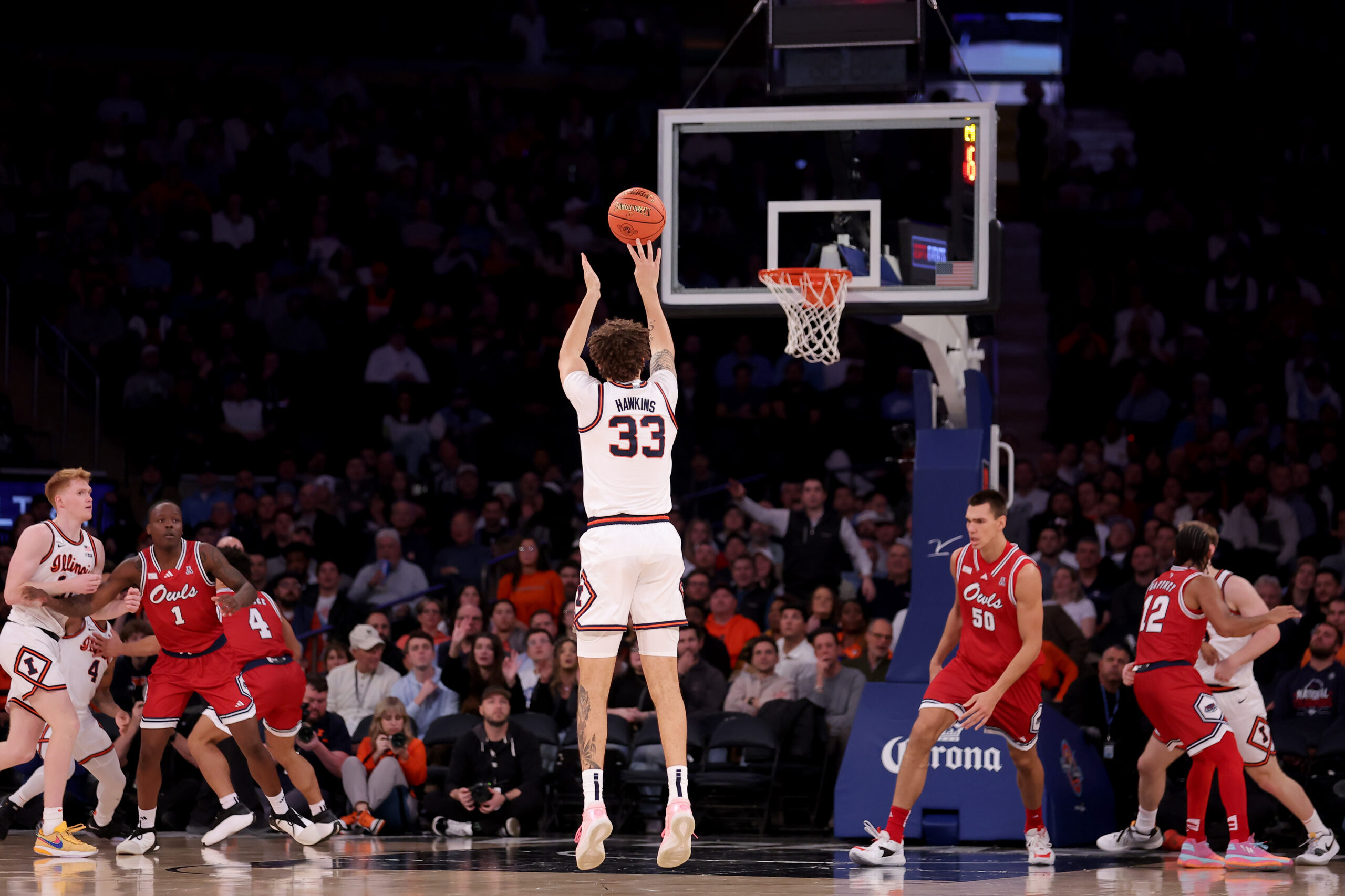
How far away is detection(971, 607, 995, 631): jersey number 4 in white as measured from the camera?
9.70 m

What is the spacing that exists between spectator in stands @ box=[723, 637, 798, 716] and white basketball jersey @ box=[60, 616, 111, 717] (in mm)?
4717

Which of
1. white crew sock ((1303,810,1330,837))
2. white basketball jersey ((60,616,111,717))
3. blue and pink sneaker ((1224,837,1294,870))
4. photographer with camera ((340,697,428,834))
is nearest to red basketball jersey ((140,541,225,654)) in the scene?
white basketball jersey ((60,616,111,717))

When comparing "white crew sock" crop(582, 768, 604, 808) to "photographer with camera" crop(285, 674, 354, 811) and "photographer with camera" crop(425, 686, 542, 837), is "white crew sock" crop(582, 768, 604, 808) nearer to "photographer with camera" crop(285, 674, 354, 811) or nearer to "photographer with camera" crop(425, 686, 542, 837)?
"photographer with camera" crop(425, 686, 542, 837)

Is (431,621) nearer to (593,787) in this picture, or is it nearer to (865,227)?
(865,227)

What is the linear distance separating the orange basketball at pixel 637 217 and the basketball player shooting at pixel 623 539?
0.18 meters

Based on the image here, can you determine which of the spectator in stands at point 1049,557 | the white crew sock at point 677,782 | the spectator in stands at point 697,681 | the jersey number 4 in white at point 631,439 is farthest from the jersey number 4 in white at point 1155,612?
the jersey number 4 in white at point 631,439

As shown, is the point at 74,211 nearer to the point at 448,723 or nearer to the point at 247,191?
the point at 247,191

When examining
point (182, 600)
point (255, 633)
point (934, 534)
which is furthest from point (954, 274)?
point (182, 600)

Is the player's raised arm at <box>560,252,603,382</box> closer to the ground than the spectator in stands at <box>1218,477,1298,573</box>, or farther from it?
farther from it

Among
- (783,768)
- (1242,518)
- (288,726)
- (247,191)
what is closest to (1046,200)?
(1242,518)

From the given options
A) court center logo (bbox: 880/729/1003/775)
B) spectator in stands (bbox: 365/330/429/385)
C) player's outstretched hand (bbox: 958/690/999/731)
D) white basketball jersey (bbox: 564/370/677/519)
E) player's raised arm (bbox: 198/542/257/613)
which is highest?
spectator in stands (bbox: 365/330/429/385)

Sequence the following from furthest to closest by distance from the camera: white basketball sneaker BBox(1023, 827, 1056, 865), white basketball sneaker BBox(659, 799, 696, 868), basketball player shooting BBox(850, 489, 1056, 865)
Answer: white basketball sneaker BBox(1023, 827, 1056, 865)
basketball player shooting BBox(850, 489, 1056, 865)
white basketball sneaker BBox(659, 799, 696, 868)

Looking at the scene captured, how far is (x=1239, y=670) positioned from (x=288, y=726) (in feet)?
19.8

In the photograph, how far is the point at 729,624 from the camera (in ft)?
45.3
